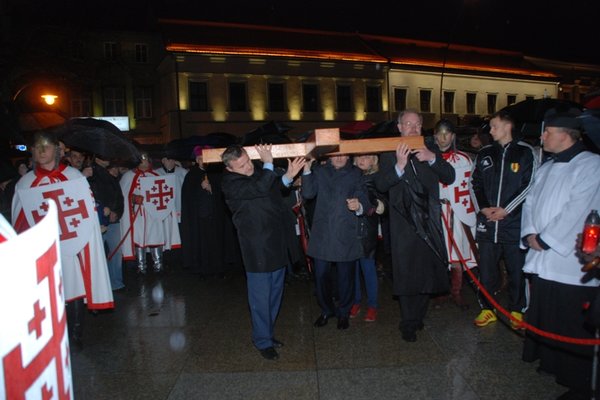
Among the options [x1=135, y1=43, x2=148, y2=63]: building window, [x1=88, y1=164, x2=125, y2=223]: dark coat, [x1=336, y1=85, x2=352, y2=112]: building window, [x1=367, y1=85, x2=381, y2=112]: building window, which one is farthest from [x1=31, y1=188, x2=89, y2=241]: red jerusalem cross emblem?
[x1=135, y1=43, x2=148, y2=63]: building window

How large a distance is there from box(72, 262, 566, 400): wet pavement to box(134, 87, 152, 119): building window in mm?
30917

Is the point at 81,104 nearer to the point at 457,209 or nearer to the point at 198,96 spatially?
the point at 198,96

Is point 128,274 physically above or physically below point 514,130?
below

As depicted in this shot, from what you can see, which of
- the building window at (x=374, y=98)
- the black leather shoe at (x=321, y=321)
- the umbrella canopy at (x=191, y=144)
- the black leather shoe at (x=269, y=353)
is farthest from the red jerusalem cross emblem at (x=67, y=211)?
the building window at (x=374, y=98)

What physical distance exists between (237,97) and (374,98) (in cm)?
1086

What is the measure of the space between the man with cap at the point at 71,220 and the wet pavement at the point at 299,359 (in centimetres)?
46

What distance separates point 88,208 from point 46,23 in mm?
18800

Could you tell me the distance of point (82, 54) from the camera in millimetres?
22609

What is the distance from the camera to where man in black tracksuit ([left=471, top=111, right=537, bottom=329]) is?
4.61 meters

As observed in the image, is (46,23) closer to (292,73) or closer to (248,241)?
(292,73)

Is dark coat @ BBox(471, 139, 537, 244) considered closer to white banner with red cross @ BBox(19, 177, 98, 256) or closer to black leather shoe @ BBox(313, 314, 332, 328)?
black leather shoe @ BBox(313, 314, 332, 328)

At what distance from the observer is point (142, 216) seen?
26.4ft

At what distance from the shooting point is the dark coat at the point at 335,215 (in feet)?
15.8

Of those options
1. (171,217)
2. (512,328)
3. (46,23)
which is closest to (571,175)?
(512,328)
